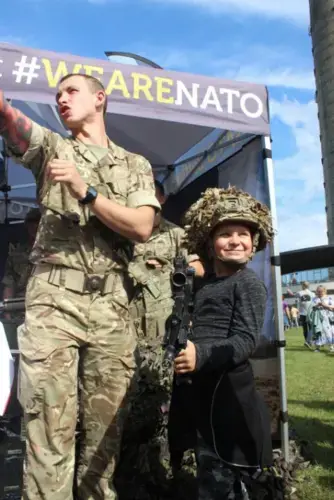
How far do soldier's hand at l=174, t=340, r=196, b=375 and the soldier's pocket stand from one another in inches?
22.5

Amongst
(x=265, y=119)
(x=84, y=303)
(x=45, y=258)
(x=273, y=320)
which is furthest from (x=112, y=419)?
(x=265, y=119)

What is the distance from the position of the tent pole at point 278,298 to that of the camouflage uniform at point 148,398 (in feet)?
2.72

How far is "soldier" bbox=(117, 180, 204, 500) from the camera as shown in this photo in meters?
3.16

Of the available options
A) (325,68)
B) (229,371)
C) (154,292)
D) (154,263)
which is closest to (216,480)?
(229,371)

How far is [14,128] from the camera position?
2.21 meters

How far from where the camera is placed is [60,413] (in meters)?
2.23

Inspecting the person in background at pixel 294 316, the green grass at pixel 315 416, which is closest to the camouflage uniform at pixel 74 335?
the green grass at pixel 315 416

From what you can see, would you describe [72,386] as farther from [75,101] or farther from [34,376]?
[75,101]

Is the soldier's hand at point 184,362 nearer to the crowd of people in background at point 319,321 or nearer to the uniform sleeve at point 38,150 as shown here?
the uniform sleeve at point 38,150

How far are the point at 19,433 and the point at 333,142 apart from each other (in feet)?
10.7

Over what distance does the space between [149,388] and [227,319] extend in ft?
4.57

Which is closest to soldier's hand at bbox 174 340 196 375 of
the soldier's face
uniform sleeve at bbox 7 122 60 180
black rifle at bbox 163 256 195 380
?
black rifle at bbox 163 256 195 380

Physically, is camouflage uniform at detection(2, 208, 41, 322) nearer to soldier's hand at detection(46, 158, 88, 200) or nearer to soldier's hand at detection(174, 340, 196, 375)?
soldier's hand at detection(46, 158, 88, 200)

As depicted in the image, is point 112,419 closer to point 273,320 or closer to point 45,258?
point 45,258
